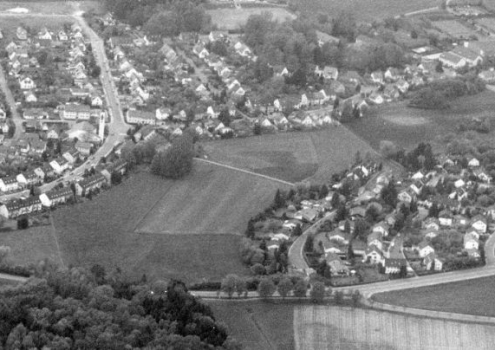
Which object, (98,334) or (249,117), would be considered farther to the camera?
(249,117)

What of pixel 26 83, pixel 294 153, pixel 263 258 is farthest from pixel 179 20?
pixel 263 258

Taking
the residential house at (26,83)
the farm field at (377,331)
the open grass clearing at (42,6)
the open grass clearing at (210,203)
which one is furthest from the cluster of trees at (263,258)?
the open grass clearing at (42,6)

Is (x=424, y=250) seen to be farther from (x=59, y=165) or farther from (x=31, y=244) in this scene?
(x=59, y=165)

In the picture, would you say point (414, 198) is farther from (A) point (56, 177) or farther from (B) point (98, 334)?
(B) point (98, 334)

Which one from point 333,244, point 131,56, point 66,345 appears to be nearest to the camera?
point 66,345

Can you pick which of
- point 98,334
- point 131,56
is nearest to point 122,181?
point 98,334

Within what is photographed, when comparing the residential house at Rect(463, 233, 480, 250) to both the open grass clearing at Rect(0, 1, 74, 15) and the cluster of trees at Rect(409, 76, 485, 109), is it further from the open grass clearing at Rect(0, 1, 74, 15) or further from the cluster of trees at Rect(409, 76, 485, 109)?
the open grass clearing at Rect(0, 1, 74, 15)

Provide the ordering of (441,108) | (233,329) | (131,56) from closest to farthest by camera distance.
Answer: (233,329)
(441,108)
(131,56)
